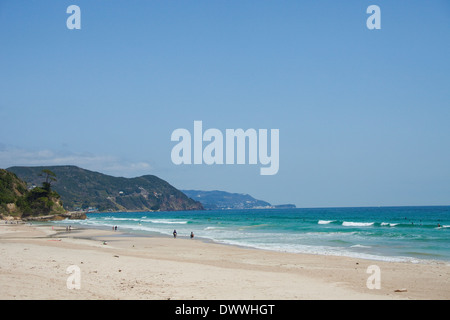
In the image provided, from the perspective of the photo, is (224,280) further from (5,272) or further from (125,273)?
(5,272)

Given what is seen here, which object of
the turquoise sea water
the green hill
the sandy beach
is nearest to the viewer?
the sandy beach

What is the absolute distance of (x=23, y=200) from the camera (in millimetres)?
92188

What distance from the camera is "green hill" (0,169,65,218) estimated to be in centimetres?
8912

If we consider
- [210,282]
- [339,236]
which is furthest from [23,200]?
Answer: [210,282]

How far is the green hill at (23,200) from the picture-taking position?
89125 mm

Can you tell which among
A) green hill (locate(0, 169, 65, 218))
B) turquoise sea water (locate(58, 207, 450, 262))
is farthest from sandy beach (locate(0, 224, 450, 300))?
green hill (locate(0, 169, 65, 218))

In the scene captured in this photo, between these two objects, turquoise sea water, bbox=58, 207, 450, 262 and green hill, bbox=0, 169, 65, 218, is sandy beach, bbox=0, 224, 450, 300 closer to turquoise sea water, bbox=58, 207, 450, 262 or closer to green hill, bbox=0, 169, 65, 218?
turquoise sea water, bbox=58, 207, 450, 262

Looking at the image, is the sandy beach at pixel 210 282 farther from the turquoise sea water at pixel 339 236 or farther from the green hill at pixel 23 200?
the green hill at pixel 23 200

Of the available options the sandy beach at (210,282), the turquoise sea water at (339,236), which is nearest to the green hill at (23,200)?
the turquoise sea water at (339,236)

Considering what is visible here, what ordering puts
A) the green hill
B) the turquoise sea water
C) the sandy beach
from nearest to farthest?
the sandy beach < the turquoise sea water < the green hill

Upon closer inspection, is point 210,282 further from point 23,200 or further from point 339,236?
point 23,200

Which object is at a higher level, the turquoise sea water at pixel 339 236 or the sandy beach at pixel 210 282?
the sandy beach at pixel 210 282
